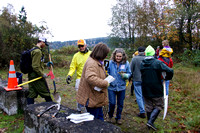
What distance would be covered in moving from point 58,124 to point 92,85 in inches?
30.7

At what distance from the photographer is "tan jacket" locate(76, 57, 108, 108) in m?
2.61

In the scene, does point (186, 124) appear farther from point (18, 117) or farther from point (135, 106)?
point (18, 117)

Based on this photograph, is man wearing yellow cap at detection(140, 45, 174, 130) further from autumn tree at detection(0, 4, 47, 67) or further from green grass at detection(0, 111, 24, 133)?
autumn tree at detection(0, 4, 47, 67)

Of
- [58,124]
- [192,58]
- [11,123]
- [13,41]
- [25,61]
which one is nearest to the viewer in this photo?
[58,124]

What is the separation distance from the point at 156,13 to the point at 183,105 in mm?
14660

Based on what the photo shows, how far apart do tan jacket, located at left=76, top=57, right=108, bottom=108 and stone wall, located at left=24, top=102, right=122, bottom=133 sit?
349mm

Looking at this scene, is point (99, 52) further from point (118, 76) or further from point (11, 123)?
point (11, 123)

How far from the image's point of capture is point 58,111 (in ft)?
9.31

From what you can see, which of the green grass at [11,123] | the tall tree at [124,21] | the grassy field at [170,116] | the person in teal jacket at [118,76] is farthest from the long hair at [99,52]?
the tall tree at [124,21]

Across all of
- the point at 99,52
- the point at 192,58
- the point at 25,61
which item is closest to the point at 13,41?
the point at 25,61

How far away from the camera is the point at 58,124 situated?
7.66 ft

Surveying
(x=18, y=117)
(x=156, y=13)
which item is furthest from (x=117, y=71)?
(x=156, y=13)

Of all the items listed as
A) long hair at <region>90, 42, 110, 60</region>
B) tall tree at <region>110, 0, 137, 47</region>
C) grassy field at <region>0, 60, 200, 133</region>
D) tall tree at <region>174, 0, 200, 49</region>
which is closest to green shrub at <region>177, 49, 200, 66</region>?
tall tree at <region>174, 0, 200, 49</region>

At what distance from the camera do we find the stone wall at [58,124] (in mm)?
2209
